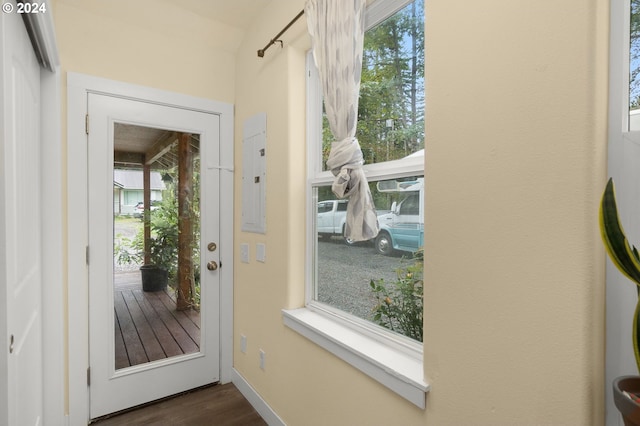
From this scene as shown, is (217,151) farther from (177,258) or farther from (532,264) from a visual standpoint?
(532,264)

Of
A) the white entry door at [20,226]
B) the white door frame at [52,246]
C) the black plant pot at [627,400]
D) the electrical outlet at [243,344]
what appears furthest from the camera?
the electrical outlet at [243,344]

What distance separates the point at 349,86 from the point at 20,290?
155cm

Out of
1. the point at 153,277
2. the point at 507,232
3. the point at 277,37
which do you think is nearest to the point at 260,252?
the point at 153,277

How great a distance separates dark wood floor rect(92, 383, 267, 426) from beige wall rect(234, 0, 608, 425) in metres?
1.13

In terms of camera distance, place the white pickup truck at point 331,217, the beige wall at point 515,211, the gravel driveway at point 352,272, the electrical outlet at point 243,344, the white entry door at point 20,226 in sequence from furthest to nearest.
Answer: the electrical outlet at point 243,344, the white pickup truck at point 331,217, the gravel driveway at point 352,272, the white entry door at point 20,226, the beige wall at point 515,211

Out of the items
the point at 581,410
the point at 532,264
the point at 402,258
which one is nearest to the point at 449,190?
the point at 532,264

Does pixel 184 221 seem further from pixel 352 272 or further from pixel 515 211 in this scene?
pixel 515 211

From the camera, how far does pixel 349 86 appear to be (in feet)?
4.32

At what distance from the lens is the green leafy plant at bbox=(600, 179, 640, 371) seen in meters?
0.57

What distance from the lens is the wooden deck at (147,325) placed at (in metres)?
2.05

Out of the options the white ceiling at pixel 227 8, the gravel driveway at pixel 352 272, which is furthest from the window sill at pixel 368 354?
the white ceiling at pixel 227 8

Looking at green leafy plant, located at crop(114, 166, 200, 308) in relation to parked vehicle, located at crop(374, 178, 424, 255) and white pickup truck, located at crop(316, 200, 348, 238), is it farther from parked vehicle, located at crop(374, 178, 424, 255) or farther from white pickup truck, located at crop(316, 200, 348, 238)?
parked vehicle, located at crop(374, 178, 424, 255)

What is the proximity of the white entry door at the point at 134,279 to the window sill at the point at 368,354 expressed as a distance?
97 centimetres

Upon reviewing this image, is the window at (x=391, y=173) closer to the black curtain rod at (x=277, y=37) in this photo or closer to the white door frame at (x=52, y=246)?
the black curtain rod at (x=277, y=37)
